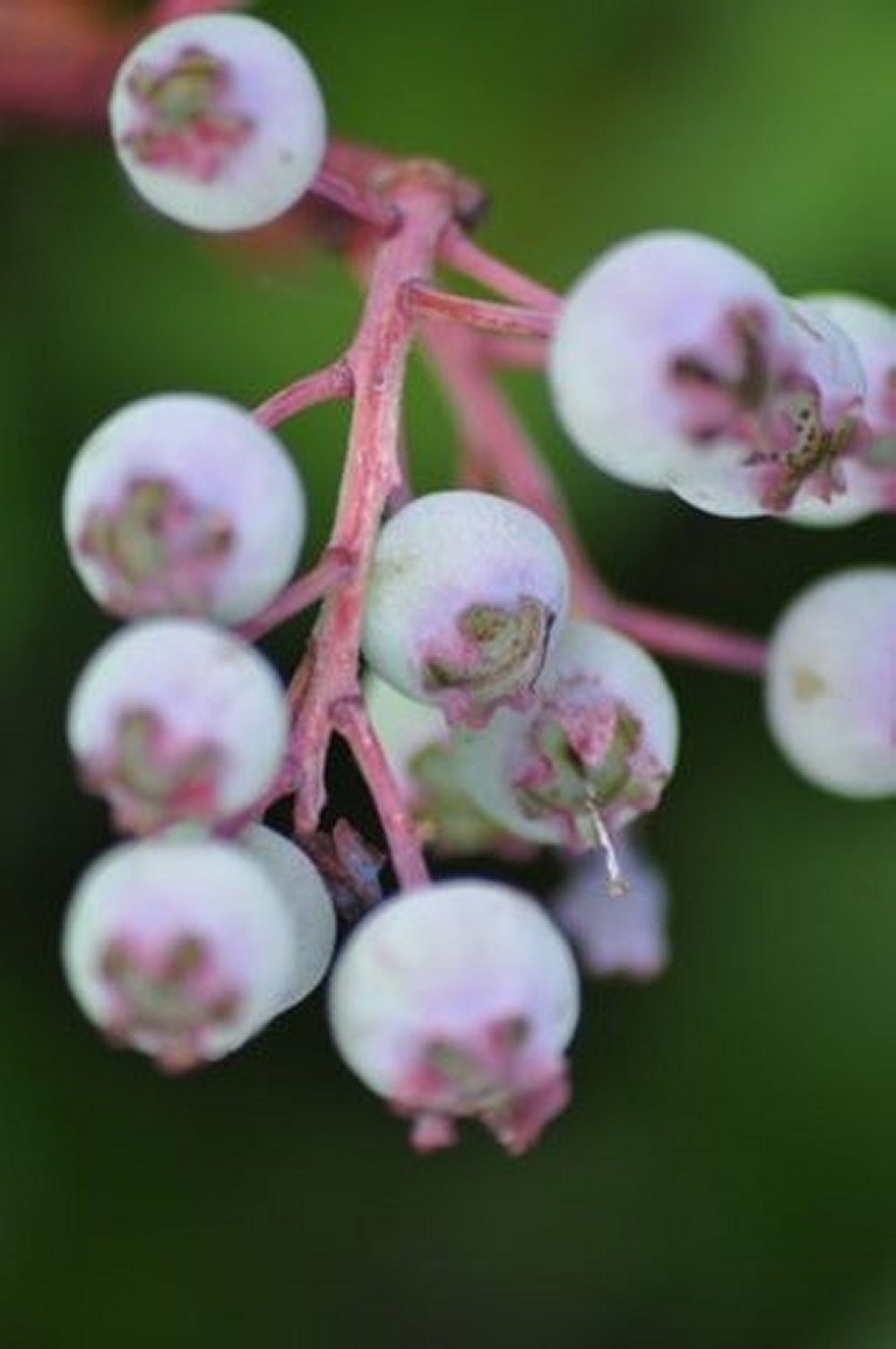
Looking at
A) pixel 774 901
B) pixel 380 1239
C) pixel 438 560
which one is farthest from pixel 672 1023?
pixel 438 560

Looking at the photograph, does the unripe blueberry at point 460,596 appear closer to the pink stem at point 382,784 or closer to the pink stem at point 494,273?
the pink stem at point 382,784

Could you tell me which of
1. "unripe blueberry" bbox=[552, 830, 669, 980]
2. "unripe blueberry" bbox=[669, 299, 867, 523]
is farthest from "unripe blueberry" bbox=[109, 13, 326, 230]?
"unripe blueberry" bbox=[552, 830, 669, 980]

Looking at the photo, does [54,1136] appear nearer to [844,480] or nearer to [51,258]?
[51,258]

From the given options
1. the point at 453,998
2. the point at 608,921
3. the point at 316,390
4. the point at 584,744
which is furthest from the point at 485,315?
the point at 608,921

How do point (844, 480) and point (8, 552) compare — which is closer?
point (844, 480)

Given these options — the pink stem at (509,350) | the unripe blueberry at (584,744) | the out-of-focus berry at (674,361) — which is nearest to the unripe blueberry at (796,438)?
the out-of-focus berry at (674,361)

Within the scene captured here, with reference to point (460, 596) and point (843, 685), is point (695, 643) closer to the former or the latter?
point (843, 685)

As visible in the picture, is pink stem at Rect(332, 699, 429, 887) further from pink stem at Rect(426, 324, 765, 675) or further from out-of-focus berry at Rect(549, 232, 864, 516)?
pink stem at Rect(426, 324, 765, 675)
